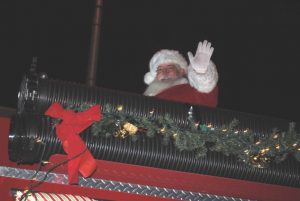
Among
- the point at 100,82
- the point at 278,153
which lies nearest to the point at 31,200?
the point at 278,153

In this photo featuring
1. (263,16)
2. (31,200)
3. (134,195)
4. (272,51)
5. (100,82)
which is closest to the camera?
(31,200)

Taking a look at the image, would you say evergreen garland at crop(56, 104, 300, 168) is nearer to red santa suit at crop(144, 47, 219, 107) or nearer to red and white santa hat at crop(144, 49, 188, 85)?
red santa suit at crop(144, 47, 219, 107)

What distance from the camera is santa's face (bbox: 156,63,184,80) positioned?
4176 millimetres

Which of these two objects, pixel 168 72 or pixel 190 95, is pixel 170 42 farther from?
pixel 190 95

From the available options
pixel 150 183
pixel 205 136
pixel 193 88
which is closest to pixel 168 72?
pixel 193 88

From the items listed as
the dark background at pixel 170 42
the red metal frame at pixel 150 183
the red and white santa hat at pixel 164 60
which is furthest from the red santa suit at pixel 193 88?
the dark background at pixel 170 42

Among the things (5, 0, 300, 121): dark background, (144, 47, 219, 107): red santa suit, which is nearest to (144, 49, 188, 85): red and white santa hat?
(144, 47, 219, 107): red santa suit

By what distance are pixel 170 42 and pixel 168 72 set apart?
354 centimetres

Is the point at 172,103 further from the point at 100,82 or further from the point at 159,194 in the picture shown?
the point at 100,82

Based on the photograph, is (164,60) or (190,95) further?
(164,60)

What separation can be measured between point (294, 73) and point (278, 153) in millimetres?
5357

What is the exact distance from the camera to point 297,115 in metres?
8.19

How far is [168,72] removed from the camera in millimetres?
4227

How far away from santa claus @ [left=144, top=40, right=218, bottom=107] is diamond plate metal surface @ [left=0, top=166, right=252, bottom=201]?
0.69 meters
